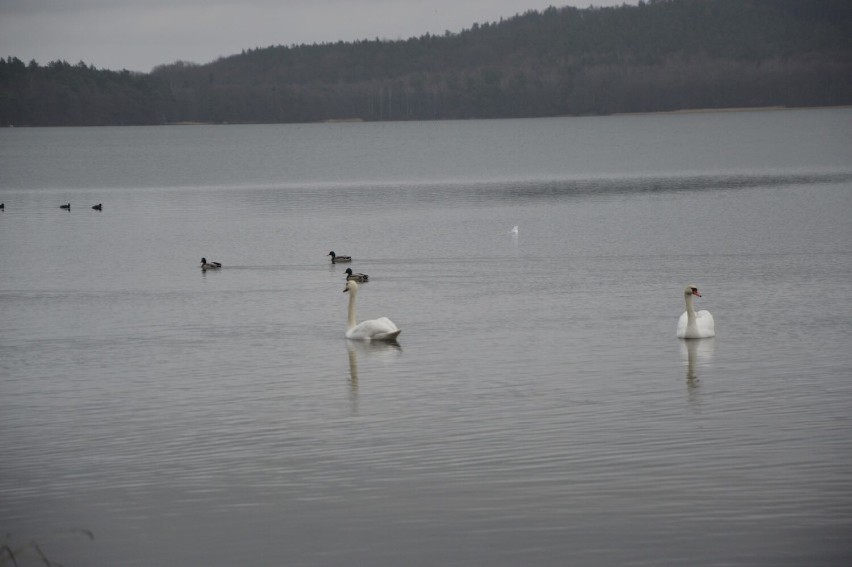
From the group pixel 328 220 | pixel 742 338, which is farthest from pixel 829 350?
pixel 328 220

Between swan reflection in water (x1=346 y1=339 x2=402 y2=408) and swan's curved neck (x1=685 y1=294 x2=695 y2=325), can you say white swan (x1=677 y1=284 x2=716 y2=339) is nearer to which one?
swan's curved neck (x1=685 y1=294 x2=695 y2=325)

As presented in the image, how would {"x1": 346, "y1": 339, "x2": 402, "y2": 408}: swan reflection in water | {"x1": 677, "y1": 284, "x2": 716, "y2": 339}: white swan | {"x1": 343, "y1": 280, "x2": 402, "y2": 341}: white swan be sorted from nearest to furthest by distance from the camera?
{"x1": 346, "y1": 339, "x2": 402, "y2": 408}: swan reflection in water → {"x1": 677, "y1": 284, "x2": 716, "y2": 339}: white swan → {"x1": 343, "y1": 280, "x2": 402, "y2": 341}: white swan

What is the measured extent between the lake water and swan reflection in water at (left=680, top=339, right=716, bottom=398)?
9 cm

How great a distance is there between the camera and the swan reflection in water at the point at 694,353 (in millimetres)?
19359

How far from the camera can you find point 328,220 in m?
55.1

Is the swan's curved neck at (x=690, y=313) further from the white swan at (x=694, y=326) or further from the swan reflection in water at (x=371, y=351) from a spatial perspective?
the swan reflection in water at (x=371, y=351)

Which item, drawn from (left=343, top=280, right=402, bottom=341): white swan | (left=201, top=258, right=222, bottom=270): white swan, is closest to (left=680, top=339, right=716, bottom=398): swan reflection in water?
(left=343, top=280, right=402, bottom=341): white swan

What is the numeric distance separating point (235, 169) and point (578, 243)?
7415 centimetres

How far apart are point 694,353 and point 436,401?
533cm

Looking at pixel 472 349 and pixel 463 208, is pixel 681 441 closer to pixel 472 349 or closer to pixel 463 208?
pixel 472 349

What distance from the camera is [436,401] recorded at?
18.1 m

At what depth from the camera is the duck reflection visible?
63.4 feet

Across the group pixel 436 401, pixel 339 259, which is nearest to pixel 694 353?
pixel 436 401

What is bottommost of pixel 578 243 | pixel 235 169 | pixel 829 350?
pixel 829 350
